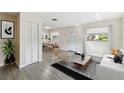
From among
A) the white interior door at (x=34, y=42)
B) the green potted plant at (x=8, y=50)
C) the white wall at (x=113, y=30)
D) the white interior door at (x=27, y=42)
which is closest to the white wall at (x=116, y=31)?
the white wall at (x=113, y=30)

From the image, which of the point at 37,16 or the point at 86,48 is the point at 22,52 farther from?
the point at 86,48

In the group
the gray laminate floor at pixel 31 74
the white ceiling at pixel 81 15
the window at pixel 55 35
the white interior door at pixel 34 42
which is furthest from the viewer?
the window at pixel 55 35

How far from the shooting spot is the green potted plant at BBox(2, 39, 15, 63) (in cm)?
409

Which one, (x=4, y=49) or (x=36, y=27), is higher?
(x=36, y=27)

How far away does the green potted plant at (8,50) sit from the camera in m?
4.09

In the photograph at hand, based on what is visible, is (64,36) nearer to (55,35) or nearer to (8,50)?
(55,35)

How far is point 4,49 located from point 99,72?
3774 millimetres

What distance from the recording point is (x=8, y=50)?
4.08 metres

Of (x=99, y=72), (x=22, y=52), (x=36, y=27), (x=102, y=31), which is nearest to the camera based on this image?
Answer: (x=99, y=72)

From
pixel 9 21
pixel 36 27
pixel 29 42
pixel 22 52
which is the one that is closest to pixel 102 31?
pixel 36 27

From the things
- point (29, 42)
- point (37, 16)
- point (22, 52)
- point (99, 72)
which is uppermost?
point (37, 16)

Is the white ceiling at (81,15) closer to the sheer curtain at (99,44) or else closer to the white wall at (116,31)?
the white wall at (116,31)

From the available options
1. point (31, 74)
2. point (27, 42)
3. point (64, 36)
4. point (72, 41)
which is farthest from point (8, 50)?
point (64, 36)
